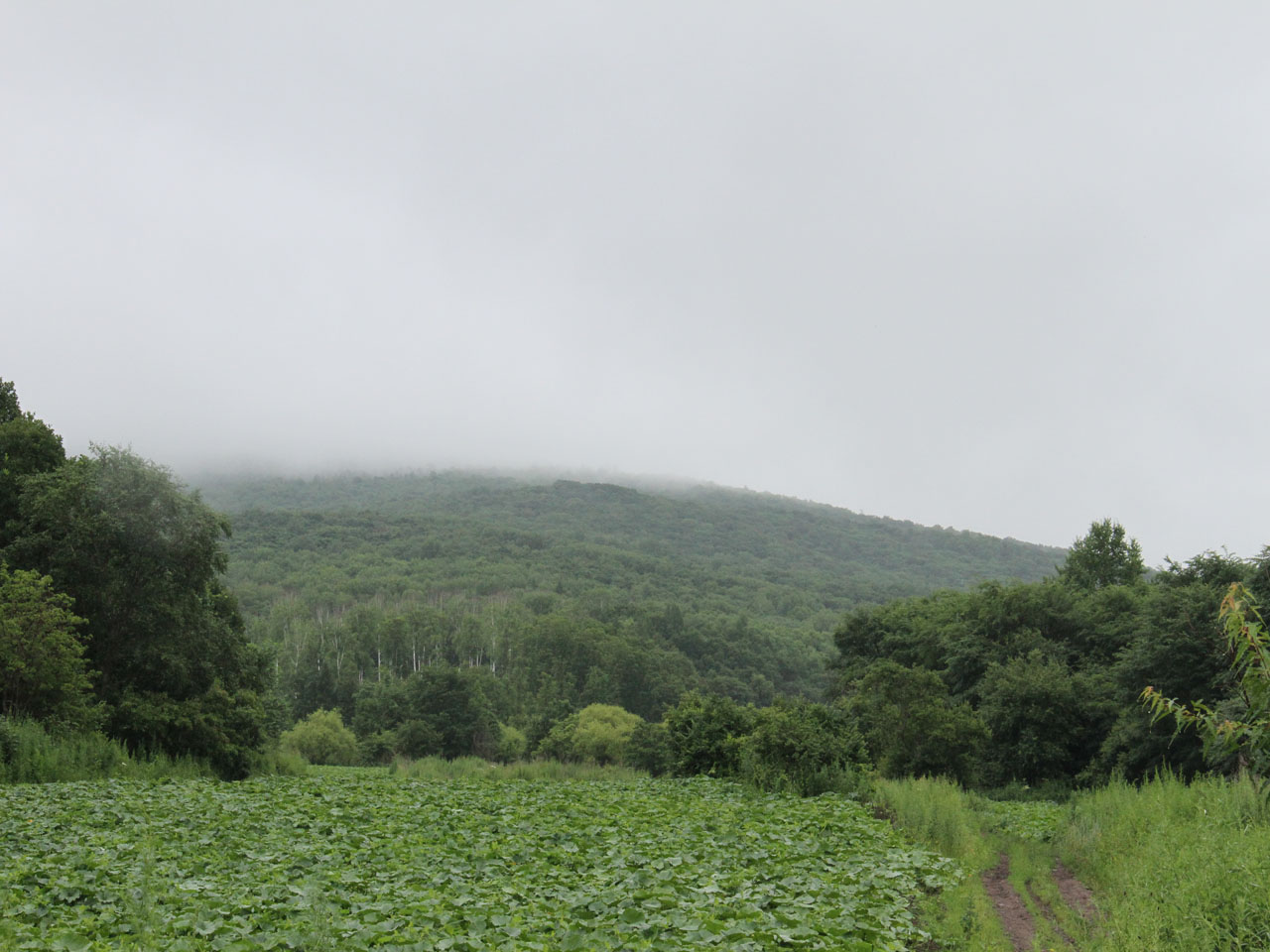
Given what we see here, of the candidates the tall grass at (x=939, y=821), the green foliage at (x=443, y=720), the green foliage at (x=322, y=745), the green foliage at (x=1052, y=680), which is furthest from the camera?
the green foliage at (x=443, y=720)

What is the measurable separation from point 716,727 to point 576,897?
61.4 ft

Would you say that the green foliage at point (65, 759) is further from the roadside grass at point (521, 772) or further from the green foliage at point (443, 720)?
the green foliage at point (443, 720)

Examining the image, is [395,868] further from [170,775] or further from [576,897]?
[170,775]

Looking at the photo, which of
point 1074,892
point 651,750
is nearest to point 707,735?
point 651,750

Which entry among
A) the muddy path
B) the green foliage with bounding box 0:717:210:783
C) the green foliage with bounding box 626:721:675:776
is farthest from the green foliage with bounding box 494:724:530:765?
the muddy path

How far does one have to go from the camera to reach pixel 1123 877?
887cm

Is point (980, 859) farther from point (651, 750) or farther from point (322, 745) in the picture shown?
point (322, 745)

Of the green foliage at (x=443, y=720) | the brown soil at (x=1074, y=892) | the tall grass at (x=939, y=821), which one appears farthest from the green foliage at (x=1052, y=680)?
the green foliage at (x=443, y=720)

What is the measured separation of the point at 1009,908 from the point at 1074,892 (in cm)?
140

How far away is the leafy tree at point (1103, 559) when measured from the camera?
2228 inches

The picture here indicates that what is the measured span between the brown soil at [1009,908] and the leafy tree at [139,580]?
19.0 m

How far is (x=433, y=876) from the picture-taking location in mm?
8273

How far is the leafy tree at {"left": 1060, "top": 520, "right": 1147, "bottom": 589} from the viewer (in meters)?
56.6

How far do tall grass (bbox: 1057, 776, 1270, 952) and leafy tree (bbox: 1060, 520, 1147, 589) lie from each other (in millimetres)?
50403
